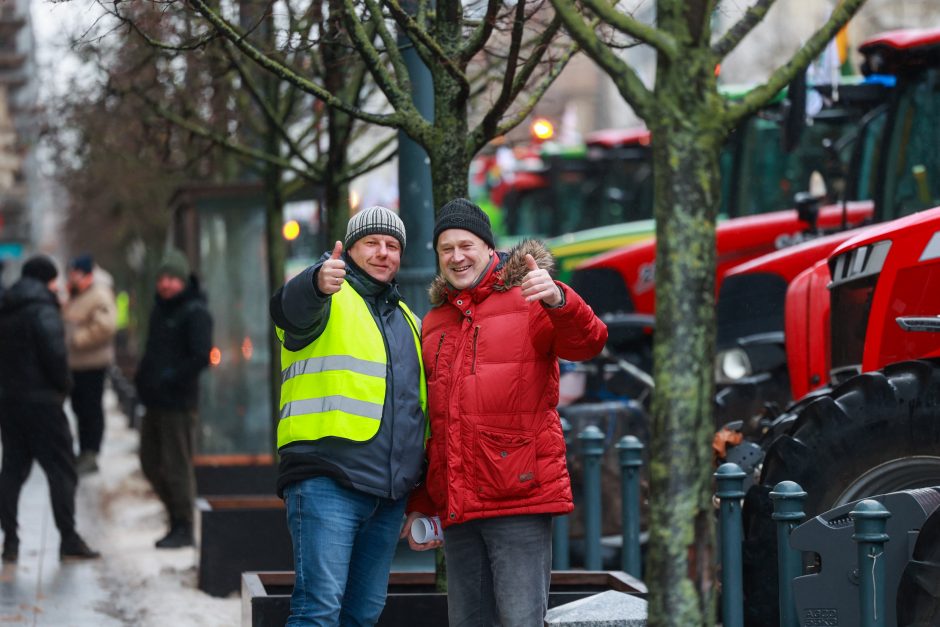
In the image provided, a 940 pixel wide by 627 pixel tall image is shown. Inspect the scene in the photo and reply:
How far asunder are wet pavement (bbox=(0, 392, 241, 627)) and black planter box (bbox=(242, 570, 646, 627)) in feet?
5.49

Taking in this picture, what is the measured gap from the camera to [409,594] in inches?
259

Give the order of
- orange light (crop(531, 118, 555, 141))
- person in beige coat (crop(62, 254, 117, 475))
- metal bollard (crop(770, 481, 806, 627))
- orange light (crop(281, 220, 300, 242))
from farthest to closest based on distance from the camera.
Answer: person in beige coat (crop(62, 254, 117, 475)), orange light (crop(281, 220, 300, 242)), orange light (crop(531, 118, 555, 141)), metal bollard (crop(770, 481, 806, 627))

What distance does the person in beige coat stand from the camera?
16.4 metres

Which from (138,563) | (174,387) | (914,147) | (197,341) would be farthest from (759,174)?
(138,563)

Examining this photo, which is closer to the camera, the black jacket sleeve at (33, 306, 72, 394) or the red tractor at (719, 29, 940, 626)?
the red tractor at (719, 29, 940, 626)

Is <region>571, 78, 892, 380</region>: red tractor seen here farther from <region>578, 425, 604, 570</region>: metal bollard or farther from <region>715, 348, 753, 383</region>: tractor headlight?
<region>578, 425, 604, 570</region>: metal bollard

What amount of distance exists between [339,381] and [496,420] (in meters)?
0.53

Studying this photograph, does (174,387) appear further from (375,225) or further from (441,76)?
(375,225)

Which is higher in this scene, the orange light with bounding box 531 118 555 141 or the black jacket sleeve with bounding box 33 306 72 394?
the orange light with bounding box 531 118 555 141

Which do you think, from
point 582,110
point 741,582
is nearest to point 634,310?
point 741,582

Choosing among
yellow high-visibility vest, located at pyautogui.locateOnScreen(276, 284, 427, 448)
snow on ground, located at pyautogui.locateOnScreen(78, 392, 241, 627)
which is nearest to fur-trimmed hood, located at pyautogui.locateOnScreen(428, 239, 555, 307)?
yellow high-visibility vest, located at pyautogui.locateOnScreen(276, 284, 427, 448)

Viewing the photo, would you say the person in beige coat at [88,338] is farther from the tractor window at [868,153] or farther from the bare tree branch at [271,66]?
the bare tree branch at [271,66]

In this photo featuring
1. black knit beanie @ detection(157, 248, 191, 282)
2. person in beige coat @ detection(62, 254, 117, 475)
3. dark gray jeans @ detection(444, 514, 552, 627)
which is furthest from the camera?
person in beige coat @ detection(62, 254, 117, 475)

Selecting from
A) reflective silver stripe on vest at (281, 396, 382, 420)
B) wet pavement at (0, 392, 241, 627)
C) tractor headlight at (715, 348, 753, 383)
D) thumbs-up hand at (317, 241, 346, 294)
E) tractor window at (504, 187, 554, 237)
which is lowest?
wet pavement at (0, 392, 241, 627)
